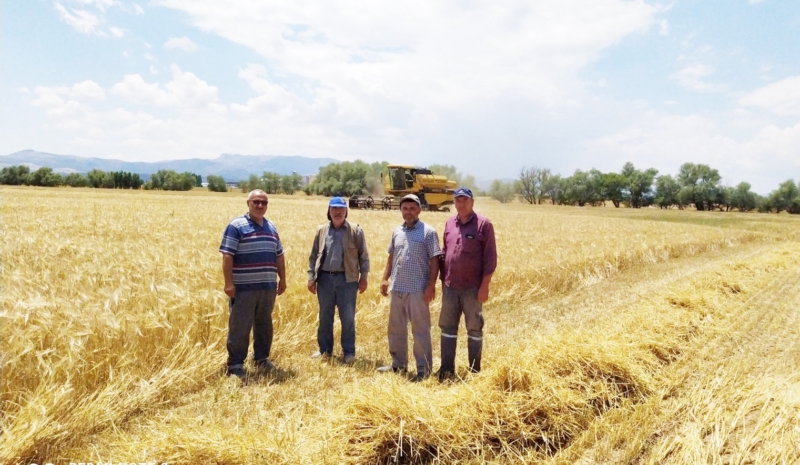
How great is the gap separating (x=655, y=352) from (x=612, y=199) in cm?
8845

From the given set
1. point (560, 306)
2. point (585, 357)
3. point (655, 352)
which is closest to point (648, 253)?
point (560, 306)

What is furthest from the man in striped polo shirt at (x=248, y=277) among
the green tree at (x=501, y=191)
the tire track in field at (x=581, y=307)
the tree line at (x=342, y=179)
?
the tree line at (x=342, y=179)

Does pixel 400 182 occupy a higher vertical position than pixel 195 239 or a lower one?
higher

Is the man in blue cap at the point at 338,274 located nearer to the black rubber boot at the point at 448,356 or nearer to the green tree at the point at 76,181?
the black rubber boot at the point at 448,356

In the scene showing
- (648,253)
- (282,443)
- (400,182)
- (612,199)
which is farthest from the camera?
(612,199)

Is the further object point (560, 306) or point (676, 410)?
point (560, 306)

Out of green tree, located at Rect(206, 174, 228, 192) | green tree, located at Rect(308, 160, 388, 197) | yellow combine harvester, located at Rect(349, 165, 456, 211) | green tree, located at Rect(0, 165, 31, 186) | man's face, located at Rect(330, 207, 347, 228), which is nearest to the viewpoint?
man's face, located at Rect(330, 207, 347, 228)

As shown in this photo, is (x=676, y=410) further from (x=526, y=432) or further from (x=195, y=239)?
(x=195, y=239)

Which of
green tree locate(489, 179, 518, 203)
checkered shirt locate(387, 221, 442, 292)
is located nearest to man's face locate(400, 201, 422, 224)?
checkered shirt locate(387, 221, 442, 292)

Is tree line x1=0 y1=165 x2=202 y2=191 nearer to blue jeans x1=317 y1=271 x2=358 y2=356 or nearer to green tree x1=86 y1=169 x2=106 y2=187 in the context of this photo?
green tree x1=86 y1=169 x2=106 y2=187

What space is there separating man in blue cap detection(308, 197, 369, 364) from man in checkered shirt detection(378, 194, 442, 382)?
516 millimetres

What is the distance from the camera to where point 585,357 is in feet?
14.4

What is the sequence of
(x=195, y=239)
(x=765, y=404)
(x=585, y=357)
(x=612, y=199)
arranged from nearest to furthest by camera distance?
(x=765, y=404) → (x=585, y=357) → (x=195, y=239) → (x=612, y=199)

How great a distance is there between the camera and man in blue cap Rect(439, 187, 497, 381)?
4801 millimetres
